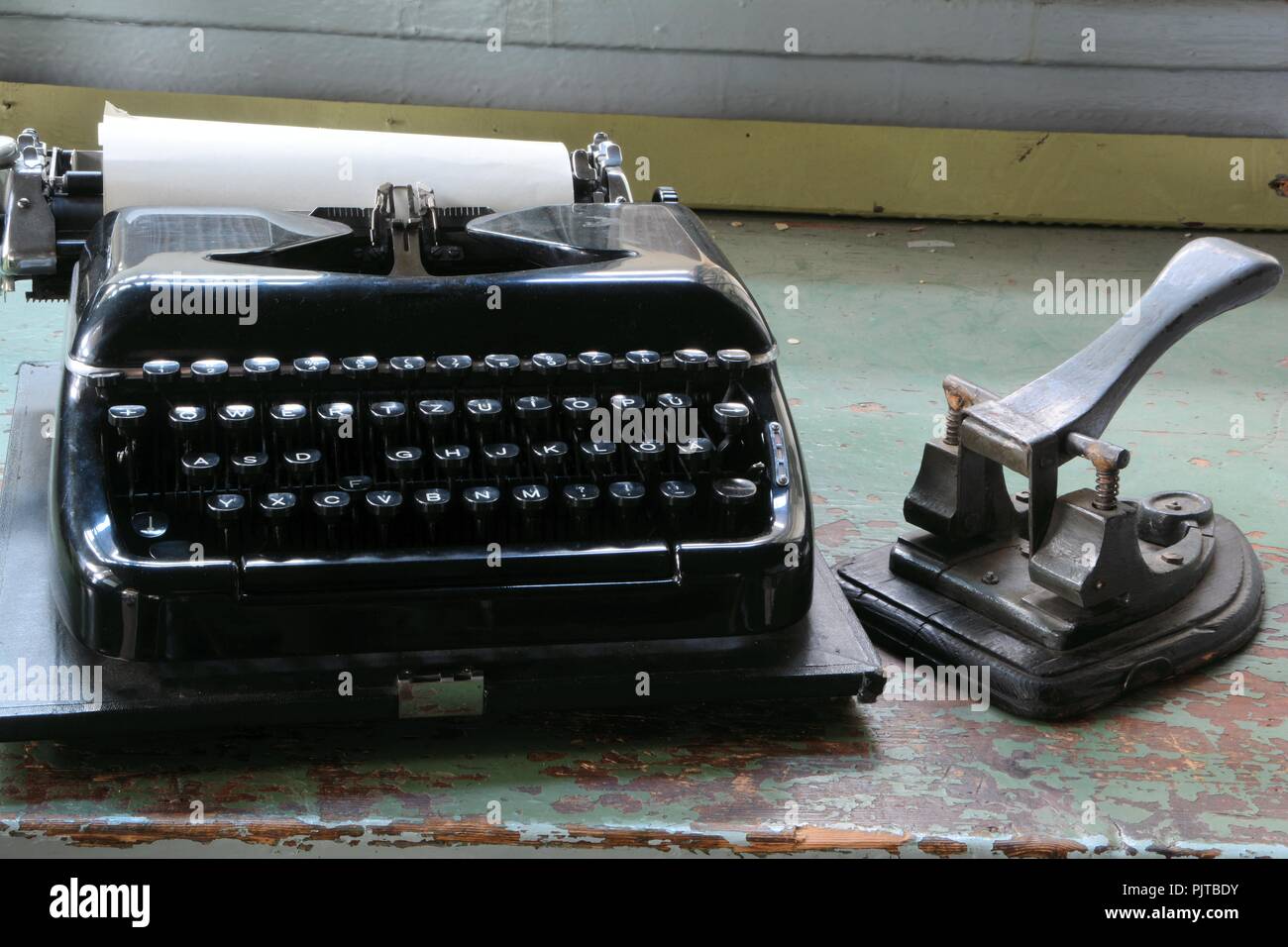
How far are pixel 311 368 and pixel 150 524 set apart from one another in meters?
0.18

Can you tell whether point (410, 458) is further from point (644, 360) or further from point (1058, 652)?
point (1058, 652)

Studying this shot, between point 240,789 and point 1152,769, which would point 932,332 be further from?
point 240,789

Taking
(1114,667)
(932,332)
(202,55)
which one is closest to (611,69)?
(202,55)

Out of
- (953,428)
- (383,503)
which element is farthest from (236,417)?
(953,428)

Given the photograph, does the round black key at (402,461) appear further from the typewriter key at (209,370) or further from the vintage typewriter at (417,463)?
the typewriter key at (209,370)

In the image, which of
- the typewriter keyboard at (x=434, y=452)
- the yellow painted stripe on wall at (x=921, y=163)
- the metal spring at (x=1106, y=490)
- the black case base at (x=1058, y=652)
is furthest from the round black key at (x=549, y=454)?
the yellow painted stripe on wall at (x=921, y=163)

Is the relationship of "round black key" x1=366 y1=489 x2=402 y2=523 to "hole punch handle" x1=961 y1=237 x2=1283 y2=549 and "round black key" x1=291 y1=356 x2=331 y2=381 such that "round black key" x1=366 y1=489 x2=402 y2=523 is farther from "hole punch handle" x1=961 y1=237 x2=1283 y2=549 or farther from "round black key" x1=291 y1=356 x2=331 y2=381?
"hole punch handle" x1=961 y1=237 x2=1283 y2=549

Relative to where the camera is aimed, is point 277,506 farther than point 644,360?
No

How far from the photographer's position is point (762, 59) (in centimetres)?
276

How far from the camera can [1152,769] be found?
111cm

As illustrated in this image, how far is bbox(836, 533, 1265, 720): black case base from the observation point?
1.17 m

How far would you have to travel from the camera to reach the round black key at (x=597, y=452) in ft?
3.74

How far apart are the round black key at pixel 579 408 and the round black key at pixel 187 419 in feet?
0.95

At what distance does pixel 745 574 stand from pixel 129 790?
49 centimetres
